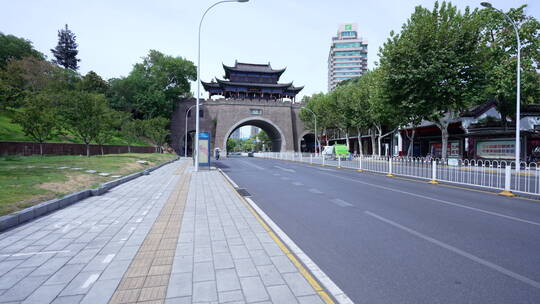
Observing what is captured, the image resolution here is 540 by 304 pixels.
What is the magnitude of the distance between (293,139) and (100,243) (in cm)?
5441

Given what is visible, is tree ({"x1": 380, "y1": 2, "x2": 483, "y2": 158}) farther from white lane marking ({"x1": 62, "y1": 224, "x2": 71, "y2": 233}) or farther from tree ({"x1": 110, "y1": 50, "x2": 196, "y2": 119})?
tree ({"x1": 110, "y1": 50, "x2": 196, "y2": 119})

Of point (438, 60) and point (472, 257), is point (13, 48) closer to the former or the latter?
point (438, 60)

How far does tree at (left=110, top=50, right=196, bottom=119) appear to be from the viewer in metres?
48.0

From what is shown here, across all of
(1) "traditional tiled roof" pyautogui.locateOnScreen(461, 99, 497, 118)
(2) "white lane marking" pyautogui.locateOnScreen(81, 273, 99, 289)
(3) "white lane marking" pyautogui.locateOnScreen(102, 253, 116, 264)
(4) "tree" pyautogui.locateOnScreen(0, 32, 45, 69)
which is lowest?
(3) "white lane marking" pyautogui.locateOnScreen(102, 253, 116, 264)

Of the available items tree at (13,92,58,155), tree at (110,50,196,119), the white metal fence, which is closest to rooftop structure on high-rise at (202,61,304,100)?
tree at (110,50,196,119)

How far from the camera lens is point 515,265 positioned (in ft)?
11.4

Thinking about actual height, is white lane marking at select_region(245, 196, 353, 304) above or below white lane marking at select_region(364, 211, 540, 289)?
below

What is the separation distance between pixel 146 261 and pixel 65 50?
66.7 meters

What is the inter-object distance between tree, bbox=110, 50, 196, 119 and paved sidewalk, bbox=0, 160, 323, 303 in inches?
1817

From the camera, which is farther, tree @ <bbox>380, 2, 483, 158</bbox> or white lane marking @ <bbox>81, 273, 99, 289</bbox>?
tree @ <bbox>380, 2, 483, 158</bbox>

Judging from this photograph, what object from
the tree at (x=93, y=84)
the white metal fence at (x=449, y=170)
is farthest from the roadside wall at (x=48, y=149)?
the white metal fence at (x=449, y=170)

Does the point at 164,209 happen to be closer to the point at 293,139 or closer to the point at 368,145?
the point at 368,145

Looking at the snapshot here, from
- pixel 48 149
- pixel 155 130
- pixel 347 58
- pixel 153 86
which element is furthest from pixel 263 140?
pixel 48 149

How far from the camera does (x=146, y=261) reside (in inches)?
143
